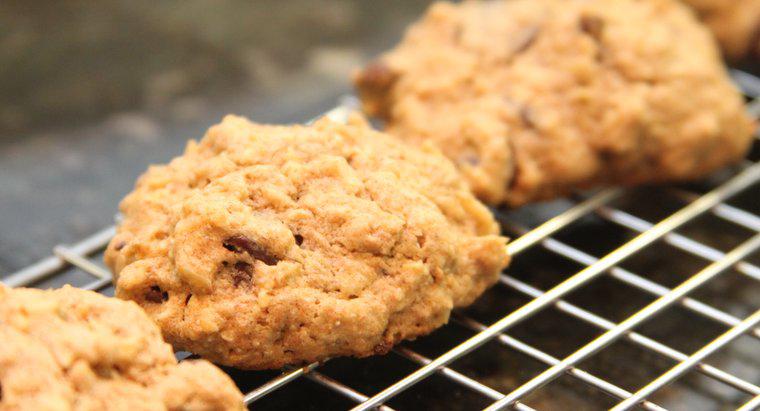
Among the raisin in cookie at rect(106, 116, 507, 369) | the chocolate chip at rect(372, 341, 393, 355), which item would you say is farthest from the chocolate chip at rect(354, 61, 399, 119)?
the chocolate chip at rect(372, 341, 393, 355)

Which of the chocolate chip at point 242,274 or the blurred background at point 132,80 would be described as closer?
the chocolate chip at point 242,274

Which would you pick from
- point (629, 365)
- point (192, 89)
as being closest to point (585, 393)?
point (629, 365)

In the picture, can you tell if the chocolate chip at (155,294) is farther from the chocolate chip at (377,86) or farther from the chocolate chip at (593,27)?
the chocolate chip at (593,27)

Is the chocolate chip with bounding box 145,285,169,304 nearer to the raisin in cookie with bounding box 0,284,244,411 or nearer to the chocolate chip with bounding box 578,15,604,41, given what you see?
the raisin in cookie with bounding box 0,284,244,411

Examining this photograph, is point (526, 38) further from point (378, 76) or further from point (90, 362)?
point (90, 362)

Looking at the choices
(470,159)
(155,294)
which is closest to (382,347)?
(155,294)

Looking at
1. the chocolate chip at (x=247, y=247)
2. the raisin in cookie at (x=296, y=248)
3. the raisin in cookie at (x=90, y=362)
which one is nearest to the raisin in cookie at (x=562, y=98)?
the raisin in cookie at (x=296, y=248)
